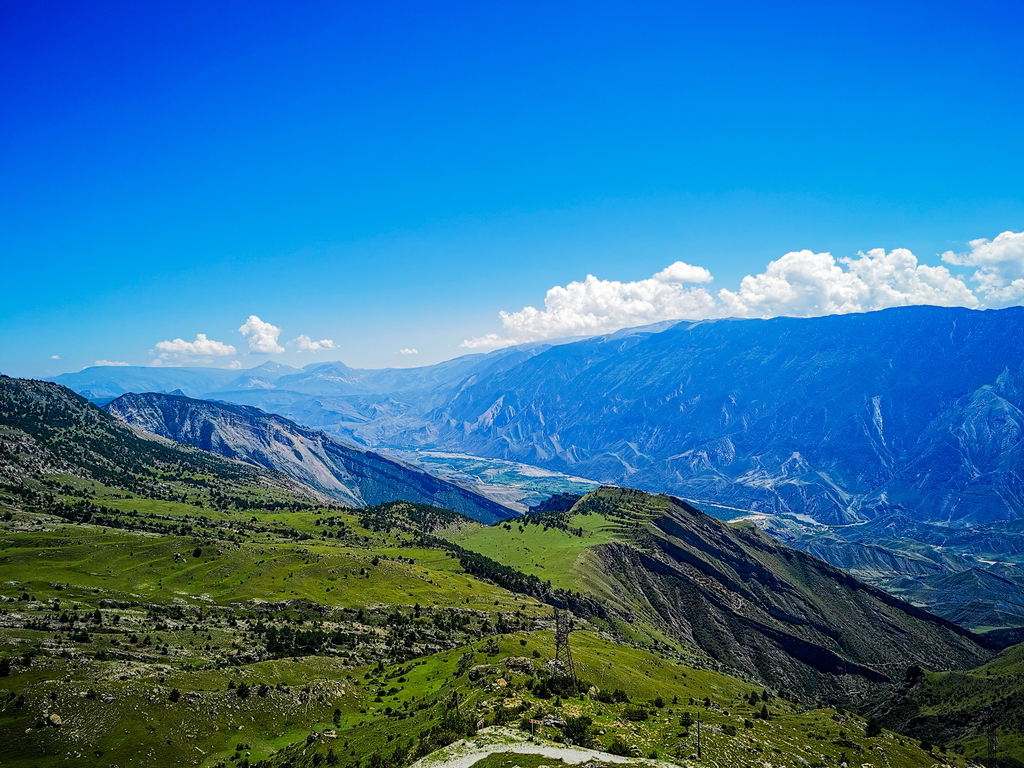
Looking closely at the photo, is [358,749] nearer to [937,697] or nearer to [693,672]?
[693,672]

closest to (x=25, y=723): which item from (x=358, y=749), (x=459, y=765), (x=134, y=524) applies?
(x=358, y=749)

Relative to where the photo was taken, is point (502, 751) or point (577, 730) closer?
point (502, 751)

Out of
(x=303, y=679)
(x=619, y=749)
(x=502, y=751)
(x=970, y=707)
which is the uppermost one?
(x=502, y=751)

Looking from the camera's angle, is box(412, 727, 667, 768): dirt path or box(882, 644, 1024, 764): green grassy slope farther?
box(882, 644, 1024, 764): green grassy slope

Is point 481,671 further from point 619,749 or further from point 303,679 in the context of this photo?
point 619,749

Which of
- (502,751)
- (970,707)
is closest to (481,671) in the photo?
(502,751)

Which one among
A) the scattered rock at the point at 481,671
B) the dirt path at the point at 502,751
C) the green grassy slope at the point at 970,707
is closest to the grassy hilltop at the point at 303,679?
the scattered rock at the point at 481,671

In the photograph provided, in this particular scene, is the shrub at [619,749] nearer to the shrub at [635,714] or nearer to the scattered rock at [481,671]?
the shrub at [635,714]

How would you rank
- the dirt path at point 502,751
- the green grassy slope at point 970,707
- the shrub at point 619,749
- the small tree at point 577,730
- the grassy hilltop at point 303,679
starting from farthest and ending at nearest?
the green grassy slope at point 970,707 → the grassy hilltop at point 303,679 → the small tree at point 577,730 → the shrub at point 619,749 → the dirt path at point 502,751

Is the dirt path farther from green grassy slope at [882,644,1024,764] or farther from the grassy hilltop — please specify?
green grassy slope at [882,644,1024,764]

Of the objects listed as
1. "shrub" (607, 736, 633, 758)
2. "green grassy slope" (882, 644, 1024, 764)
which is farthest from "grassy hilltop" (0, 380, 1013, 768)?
"green grassy slope" (882, 644, 1024, 764)

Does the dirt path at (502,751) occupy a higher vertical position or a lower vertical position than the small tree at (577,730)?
higher

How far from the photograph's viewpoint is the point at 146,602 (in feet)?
368

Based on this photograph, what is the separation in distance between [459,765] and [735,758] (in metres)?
27.3
